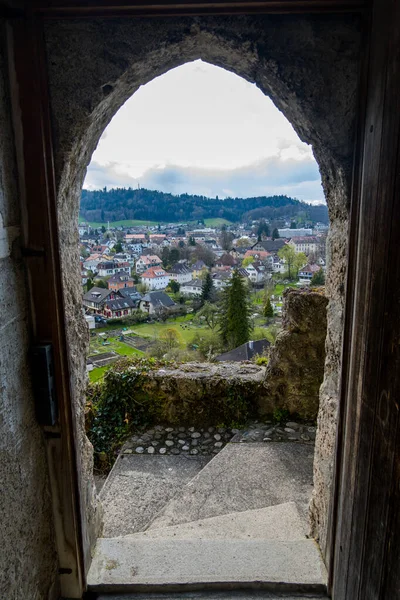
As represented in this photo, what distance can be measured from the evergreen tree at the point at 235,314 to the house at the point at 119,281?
2606 mm

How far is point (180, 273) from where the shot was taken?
11.0m

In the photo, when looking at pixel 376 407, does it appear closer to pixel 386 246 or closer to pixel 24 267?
pixel 386 246

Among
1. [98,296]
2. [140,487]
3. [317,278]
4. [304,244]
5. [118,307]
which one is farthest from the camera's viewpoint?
[118,307]

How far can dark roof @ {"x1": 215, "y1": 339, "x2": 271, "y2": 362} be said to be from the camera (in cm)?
828

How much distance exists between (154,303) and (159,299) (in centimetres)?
21

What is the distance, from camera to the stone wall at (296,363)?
15.3 ft

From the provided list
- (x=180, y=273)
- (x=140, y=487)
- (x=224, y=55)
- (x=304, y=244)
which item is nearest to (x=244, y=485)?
(x=140, y=487)

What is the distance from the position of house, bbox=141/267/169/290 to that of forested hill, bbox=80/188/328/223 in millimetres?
1538

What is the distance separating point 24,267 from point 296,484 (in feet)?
10.00

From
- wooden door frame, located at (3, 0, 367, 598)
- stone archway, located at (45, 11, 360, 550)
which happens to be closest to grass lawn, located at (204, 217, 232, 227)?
stone archway, located at (45, 11, 360, 550)

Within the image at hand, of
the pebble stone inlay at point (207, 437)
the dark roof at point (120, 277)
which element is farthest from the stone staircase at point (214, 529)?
the dark roof at point (120, 277)

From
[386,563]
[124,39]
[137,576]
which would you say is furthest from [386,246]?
[137,576]

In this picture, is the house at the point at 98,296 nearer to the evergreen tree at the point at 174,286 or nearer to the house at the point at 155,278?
the house at the point at 155,278

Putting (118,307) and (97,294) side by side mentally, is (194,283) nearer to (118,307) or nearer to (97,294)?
(118,307)
